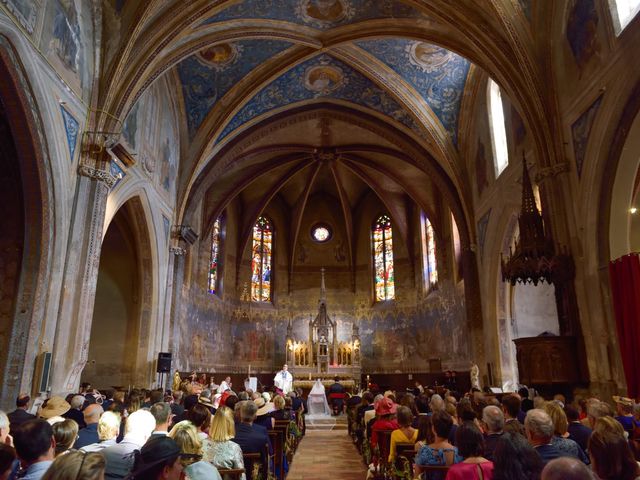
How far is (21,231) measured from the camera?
420 inches

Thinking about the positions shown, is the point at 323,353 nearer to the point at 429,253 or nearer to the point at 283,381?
the point at 283,381

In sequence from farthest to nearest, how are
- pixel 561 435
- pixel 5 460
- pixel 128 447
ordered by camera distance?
pixel 561 435, pixel 128 447, pixel 5 460

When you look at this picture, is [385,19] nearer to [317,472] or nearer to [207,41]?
[207,41]

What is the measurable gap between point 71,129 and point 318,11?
27.0ft

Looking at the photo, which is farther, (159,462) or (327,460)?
(327,460)

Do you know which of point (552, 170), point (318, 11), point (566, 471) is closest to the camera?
point (566, 471)

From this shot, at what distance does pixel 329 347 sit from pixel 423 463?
68.7ft

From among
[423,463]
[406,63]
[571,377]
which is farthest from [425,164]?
[423,463]

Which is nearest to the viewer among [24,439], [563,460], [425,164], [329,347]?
[563,460]

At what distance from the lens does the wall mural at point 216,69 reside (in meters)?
16.9

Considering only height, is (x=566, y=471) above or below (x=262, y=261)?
below

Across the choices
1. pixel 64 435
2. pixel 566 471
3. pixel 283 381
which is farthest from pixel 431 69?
pixel 566 471

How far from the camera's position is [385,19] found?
15.4 m

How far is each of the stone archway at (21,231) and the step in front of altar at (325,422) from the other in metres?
9.86
